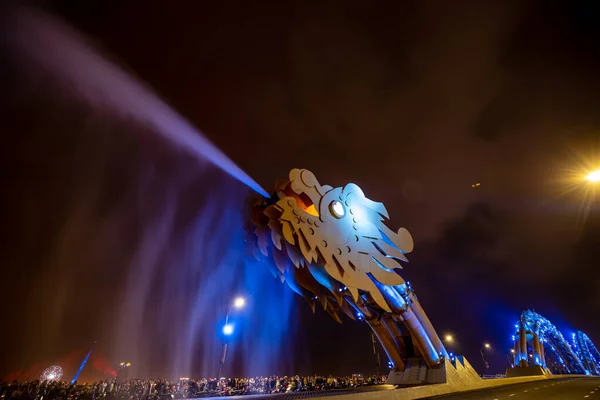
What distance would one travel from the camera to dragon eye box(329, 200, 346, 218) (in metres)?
15.1

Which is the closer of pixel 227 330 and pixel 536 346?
pixel 227 330

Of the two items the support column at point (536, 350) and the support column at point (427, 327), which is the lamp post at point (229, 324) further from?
the support column at point (536, 350)

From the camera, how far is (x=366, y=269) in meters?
15.4

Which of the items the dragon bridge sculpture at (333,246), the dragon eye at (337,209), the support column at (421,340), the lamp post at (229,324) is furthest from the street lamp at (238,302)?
the support column at (421,340)

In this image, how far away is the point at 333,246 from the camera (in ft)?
46.3

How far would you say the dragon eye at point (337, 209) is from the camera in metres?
15.1

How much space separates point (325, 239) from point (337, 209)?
7.21 feet

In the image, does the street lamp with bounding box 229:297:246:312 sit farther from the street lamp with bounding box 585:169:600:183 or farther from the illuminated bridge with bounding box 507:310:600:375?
the illuminated bridge with bounding box 507:310:600:375

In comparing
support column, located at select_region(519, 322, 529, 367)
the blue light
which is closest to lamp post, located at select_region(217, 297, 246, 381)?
the blue light

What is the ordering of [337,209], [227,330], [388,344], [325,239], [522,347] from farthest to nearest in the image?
[522,347] < [388,344] < [227,330] < [337,209] < [325,239]

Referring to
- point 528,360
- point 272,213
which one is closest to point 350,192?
point 272,213

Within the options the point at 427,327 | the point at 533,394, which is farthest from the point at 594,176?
the point at 427,327

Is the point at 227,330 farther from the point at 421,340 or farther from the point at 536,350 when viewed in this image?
the point at 536,350

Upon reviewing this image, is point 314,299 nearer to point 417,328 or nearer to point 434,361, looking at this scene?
point 417,328
